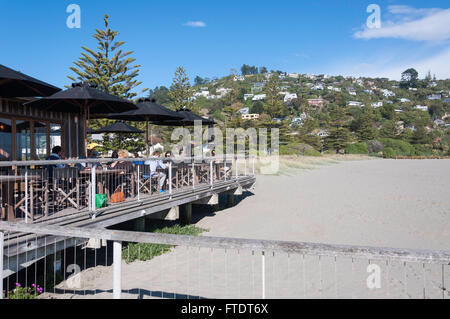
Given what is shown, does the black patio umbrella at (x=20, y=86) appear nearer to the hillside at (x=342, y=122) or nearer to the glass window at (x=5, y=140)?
the glass window at (x=5, y=140)

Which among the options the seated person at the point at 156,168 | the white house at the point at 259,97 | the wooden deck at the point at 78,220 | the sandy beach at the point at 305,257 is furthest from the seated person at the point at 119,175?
the white house at the point at 259,97

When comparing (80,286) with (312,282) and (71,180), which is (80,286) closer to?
(71,180)

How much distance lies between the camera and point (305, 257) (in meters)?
6.77

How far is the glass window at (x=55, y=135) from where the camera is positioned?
30.3 ft

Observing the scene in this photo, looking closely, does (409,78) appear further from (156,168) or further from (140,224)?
(140,224)

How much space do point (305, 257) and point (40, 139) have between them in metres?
7.16

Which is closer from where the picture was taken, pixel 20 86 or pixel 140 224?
pixel 20 86

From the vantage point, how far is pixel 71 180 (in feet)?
18.1

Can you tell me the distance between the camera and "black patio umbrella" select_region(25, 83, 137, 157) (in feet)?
22.7

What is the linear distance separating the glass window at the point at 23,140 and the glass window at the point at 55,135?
2.27 feet

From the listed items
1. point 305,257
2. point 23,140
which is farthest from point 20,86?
point 305,257

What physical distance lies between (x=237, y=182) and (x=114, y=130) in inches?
189
